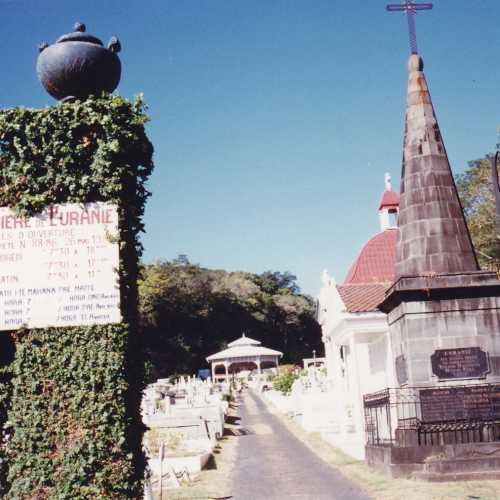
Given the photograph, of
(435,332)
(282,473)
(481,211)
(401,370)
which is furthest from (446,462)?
(481,211)

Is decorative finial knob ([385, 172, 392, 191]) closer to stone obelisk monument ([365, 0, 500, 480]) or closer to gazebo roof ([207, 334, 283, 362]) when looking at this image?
stone obelisk monument ([365, 0, 500, 480])

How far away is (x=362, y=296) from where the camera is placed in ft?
61.5

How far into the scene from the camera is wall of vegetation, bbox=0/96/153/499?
523cm

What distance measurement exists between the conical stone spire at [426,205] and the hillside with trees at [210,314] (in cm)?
4432

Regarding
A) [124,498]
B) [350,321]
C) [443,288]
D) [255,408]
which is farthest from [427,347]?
[255,408]

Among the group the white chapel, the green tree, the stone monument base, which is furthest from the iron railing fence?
the green tree

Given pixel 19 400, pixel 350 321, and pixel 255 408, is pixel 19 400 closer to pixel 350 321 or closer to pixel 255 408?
pixel 350 321

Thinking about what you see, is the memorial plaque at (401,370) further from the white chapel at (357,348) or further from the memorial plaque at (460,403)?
the white chapel at (357,348)

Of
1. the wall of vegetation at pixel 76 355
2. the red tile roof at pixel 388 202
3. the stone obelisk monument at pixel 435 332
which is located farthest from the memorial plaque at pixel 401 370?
the red tile roof at pixel 388 202

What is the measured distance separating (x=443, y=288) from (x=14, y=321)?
931 centimetres

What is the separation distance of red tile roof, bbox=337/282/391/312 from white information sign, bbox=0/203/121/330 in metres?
12.5

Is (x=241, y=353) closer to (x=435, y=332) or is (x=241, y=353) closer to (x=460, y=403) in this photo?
(x=435, y=332)

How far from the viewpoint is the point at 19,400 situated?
5.35m

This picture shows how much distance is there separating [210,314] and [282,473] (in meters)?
56.9
